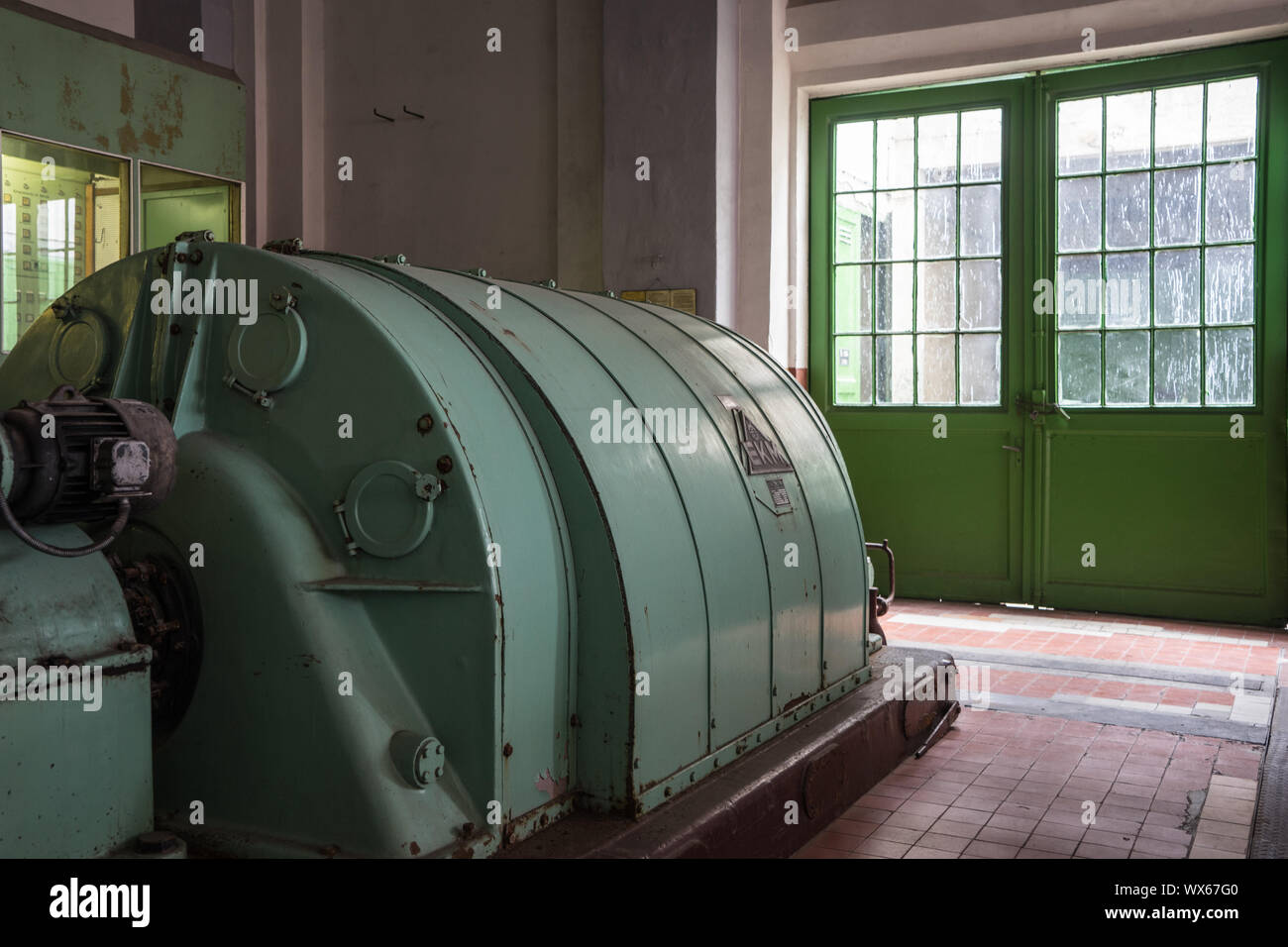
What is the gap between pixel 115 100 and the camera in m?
6.21

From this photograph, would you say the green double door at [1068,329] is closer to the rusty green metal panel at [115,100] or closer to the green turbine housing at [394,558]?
the rusty green metal panel at [115,100]

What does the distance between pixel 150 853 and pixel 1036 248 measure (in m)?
6.03

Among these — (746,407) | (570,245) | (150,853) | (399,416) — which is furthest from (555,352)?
(570,245)

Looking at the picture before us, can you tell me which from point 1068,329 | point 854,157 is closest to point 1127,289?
point 1068,329

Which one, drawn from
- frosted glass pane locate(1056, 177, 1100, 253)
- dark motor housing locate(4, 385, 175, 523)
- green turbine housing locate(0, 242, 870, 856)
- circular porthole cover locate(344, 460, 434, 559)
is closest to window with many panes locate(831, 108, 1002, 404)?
frosted glass pane locate(1056, 177, 1100, 253)

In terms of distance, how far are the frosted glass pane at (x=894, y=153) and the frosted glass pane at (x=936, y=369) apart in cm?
97

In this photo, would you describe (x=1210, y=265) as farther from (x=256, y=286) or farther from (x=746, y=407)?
(x=256, y=286)

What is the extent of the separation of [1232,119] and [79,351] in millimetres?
6030

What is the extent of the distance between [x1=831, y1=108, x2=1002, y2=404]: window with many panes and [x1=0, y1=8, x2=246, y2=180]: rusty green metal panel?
379 centimetres

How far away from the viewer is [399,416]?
2262mm

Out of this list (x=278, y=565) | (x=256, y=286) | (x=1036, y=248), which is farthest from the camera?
(x=1036, y=248)

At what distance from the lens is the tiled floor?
10.4ft

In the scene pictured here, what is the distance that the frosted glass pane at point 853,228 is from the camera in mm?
7199

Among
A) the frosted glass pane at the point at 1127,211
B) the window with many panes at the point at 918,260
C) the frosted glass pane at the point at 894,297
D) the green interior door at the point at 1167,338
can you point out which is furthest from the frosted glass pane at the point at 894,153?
the frosted glass pane at the point at 1127,211
